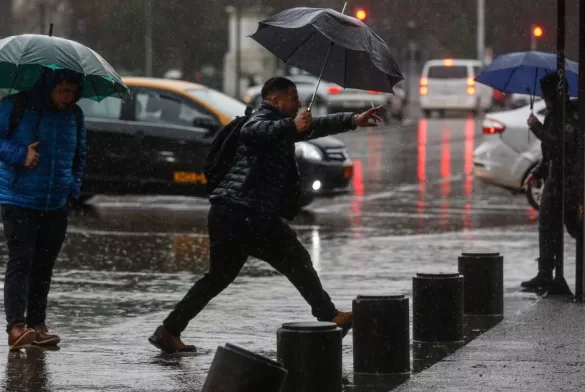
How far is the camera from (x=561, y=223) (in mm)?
11539

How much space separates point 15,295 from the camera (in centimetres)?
902

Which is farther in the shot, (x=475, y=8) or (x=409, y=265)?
(x=475, y=8)

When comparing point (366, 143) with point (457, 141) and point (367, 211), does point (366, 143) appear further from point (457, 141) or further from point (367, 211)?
point (367, 211)

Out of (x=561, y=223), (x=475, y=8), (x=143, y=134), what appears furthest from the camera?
(x=475, y=8)

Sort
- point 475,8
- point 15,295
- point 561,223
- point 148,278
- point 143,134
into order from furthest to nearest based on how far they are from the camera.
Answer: point 475,8 → point 143,134 → point 148,278 → point 561,223 → point 15,295

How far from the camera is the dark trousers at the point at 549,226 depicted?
37.9 feet

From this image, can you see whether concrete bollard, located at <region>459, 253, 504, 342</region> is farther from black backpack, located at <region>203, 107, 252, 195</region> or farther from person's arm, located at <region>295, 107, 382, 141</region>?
black backpack, located at <region>203, 107, 252, 195</region>

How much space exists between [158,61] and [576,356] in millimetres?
Result: 79012

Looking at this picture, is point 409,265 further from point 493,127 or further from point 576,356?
point 493,127

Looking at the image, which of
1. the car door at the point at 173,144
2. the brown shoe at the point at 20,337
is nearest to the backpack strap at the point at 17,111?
the brown shoe at the point at 20,337

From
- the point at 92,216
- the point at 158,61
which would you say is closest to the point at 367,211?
the point at 92,216

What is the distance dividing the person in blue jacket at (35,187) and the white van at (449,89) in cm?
4393

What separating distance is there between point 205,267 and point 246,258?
14.9ft

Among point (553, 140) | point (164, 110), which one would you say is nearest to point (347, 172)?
point (164, 110)
